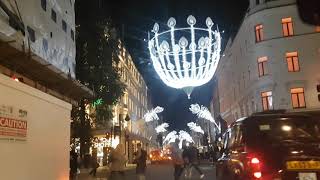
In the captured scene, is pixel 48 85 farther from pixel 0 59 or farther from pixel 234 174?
pixel 234 174

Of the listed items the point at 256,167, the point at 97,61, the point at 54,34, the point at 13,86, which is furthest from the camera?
the point at 97,61

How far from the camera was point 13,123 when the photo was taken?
175 inches

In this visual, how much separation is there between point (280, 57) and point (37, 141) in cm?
3550

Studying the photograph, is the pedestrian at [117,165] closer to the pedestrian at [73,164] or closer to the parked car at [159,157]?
the pedestrian at [73,164]

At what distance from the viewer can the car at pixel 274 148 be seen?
7.92m

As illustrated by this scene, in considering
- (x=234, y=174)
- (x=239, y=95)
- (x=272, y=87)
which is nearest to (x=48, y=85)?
(x=234, y=174)

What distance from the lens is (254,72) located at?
133 feet

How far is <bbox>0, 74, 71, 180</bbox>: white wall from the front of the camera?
14.3 ft

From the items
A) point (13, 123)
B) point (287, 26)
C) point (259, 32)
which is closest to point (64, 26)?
point (13, 123)

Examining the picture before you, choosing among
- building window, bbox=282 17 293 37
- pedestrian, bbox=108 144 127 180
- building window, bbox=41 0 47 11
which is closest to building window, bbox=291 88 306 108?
building window, bbox=282 17 293 37

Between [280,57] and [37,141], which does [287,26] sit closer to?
[280,57]

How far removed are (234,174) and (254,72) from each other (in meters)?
32.6

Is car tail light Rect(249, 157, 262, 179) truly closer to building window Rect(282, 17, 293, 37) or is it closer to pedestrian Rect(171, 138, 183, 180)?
pedestrian Rect(171, 138, 183, 180)

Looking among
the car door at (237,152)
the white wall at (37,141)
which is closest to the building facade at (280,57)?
the car door at (237,152)
